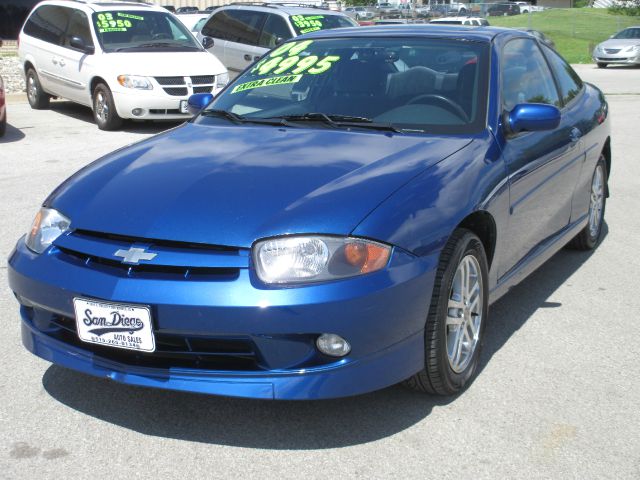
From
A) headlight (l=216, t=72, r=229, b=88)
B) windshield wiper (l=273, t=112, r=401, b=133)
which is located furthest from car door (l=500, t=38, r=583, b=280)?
headlight (l=216, t=72, r=229, b=88)

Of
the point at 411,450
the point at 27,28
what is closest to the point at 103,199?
the point at 411,450

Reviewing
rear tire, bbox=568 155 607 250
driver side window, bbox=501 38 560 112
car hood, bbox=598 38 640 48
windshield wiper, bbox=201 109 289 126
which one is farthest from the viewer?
car hood, bbox=598 38 640 48

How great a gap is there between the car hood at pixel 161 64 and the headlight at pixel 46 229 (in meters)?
8.38

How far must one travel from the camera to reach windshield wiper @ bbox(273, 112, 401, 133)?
4.45m

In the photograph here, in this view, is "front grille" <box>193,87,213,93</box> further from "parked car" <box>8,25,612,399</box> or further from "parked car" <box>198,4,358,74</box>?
"parked car" <box>8,25,612,399</box>

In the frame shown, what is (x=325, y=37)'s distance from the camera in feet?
17.6

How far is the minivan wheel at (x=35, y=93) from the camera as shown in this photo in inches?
558

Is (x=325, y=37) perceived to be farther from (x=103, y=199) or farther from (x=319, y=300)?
(x=319, y=300)

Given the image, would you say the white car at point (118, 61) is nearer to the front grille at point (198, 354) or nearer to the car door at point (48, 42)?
the car door at point (48, 42)

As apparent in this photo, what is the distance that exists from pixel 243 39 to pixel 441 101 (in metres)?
11.1

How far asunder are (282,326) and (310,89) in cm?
204

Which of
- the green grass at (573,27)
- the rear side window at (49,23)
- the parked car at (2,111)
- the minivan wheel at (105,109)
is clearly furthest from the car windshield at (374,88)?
the green grass at (573,27)

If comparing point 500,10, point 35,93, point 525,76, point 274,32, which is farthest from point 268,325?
point 500,10

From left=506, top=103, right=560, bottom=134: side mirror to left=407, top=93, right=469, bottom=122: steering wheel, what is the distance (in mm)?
233
